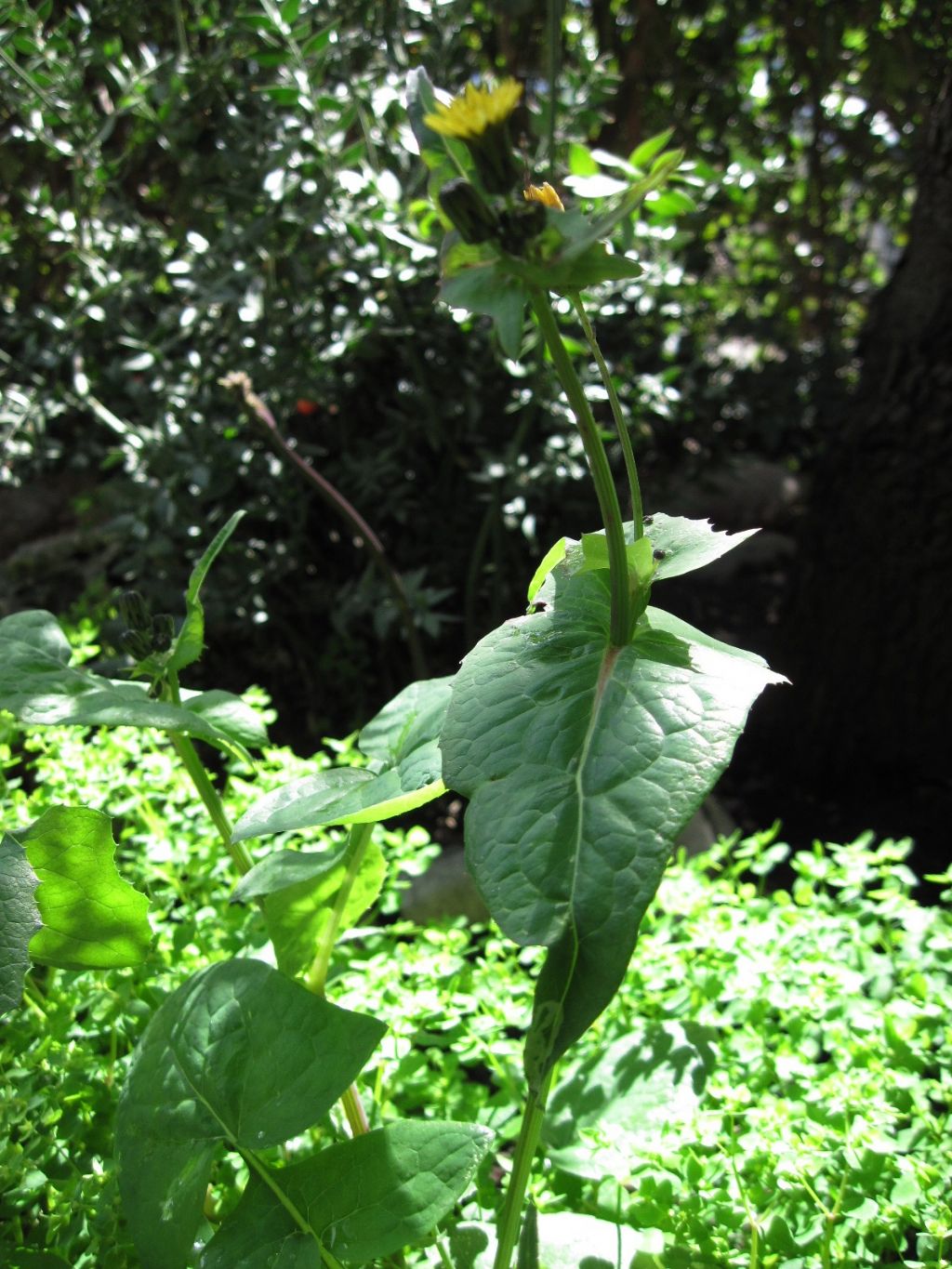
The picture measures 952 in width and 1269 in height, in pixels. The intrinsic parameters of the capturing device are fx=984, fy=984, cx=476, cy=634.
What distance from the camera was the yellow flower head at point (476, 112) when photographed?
2.09 ft

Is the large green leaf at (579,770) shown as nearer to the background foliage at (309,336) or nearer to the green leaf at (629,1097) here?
the green leaf at (629,1097)

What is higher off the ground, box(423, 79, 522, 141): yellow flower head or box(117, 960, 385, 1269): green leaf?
box(423, 79, 522, 141): yellow flower head

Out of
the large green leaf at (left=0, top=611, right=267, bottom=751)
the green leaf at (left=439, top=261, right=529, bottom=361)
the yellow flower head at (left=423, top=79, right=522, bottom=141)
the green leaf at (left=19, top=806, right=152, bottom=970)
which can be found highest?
the yellow flower head at (left=423, top=79, right=522, bottom=141)

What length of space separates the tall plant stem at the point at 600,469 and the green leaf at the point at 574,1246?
57cm

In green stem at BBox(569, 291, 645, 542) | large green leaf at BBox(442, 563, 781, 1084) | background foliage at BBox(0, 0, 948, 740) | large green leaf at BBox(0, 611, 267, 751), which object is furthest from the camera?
background foliage at BBox(0, 0, 948, 740)

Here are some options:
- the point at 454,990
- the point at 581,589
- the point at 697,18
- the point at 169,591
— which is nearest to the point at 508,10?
the point at 697,18

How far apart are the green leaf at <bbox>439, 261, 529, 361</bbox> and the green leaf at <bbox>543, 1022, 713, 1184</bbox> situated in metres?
0.75

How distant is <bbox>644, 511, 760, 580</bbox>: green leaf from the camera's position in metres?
0.83

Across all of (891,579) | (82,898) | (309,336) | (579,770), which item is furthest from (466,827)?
(891,579)

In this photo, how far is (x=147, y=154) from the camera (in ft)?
8.79

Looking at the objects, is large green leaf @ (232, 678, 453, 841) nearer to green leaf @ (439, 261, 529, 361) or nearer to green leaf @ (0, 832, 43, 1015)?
green leaf @ (0, 832, 43, 1015)

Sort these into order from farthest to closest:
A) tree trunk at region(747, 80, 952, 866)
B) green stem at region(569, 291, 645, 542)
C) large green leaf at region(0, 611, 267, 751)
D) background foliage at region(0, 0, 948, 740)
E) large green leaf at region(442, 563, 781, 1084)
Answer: tree trunk at region(747, 80, 952, 866)
background foliage at region(0, 0, 948, 740)
large green leaf at region(0, 611, 267, 751)
green stem at region(569, 291, 645, 542)
large green leaf at region(442, 563, 781, 1084)

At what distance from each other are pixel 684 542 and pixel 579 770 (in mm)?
273

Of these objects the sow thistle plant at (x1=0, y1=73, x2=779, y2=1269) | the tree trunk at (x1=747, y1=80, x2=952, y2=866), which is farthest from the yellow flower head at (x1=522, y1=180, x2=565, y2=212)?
the tree trunk at (x1=747, y1=80, x2=952, y2=866)
